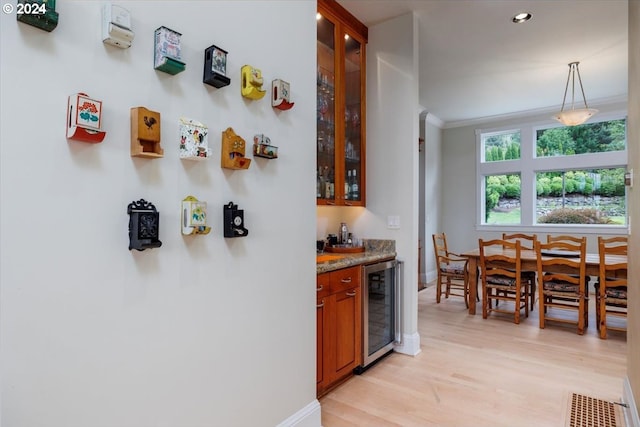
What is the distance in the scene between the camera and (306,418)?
1938mm

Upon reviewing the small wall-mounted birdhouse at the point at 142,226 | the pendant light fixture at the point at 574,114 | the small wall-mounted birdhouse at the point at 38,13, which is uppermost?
the pendant light fixture at the point at 574,114

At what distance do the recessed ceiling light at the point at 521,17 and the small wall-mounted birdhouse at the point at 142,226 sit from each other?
3550 mm

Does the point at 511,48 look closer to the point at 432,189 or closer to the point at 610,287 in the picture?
the point at 610,287

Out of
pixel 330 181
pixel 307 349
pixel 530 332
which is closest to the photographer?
pixel 307 349

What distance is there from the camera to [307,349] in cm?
198

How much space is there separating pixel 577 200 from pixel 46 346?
23.6ft

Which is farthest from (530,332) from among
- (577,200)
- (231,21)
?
(231,21)

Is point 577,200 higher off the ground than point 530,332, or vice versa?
point 577,200

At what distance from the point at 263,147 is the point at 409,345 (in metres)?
2.35

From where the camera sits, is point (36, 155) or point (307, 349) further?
point (307, 349)

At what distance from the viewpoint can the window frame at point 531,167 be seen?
570cm

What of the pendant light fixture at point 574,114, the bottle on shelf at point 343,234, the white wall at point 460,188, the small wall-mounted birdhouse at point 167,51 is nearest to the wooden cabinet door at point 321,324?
the bottle on shelf at point 343,234

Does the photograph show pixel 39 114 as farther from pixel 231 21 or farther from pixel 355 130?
pixel 355 130

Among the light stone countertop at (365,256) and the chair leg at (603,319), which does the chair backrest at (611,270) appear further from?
the light stone countertop at (365,256)
